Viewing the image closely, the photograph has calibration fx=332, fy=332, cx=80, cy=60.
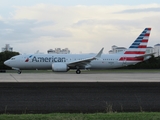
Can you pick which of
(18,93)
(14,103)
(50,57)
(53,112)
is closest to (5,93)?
(18,93)

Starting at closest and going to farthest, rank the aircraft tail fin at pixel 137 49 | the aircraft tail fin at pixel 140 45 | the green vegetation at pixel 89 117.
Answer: the green vegetation at pixel 89 117 → the aircraft tail fin at pixel 137 49 → the aircraft tail fin at pixel 140 45

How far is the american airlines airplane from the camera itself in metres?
43.1

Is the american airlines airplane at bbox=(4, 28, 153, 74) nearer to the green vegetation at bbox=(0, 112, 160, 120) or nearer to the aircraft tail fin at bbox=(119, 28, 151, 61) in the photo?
the aircraft tail fin at bbox=(119, 28, 151, 61)

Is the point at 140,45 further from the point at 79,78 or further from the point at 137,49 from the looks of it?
the point at 79,78

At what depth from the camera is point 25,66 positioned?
43.4 meters

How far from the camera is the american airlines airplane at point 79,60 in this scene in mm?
43125

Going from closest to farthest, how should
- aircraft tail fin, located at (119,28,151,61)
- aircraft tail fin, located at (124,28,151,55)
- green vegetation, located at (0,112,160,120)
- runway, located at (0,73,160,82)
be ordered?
green vegetation, located at (0,112,160,120) → runway, located at (0,73,160,82) → aircraft tail fin, located at (119,28,151,61) → aircraft tail fin, located at (124,28,151,55)

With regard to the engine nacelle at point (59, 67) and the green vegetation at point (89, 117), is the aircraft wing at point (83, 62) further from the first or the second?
the green vegetation at point (89, 117)

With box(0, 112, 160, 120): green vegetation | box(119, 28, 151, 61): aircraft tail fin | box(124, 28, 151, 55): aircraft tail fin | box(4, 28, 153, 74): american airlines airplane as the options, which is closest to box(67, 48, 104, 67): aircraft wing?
box(4, 28, 153, 74): american airlines airplane

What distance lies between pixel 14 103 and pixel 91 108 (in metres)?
2.83

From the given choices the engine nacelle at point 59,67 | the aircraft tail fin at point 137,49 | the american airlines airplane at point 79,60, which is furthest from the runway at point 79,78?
the aircraft tail fin at point 137,49

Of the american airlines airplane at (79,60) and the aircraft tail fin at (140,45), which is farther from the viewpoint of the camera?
the aircraft tail fin at (140,45)

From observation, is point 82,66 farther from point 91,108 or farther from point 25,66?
point 91,108

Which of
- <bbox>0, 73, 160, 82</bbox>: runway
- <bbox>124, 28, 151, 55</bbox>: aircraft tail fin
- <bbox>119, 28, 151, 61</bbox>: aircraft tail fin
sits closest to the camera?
<bbox>0, 73, 160, 82</bbox>: runway
